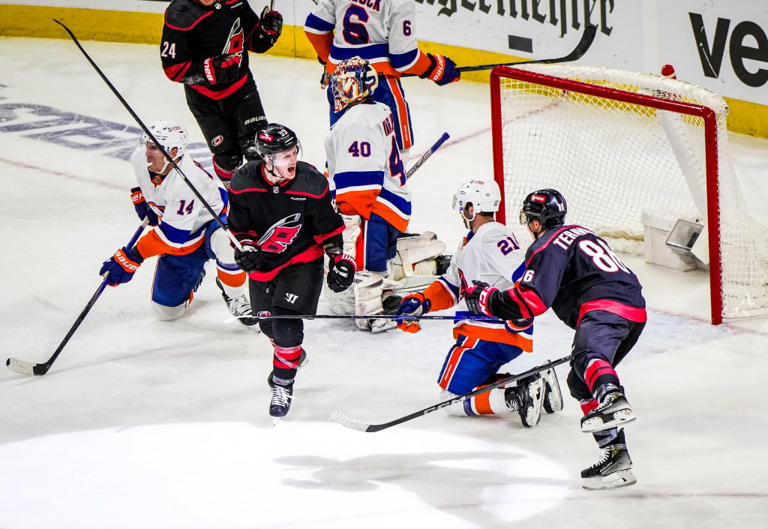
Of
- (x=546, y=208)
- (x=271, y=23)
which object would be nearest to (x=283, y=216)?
(x=546, y=208)

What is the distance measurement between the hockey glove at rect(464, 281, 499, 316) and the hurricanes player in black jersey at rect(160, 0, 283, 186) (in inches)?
69.9

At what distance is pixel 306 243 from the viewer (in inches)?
172

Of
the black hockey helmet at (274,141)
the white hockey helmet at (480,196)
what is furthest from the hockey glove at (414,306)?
the black hockey helmet at (274,141)

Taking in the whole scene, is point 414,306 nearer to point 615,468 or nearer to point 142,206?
point 615,468

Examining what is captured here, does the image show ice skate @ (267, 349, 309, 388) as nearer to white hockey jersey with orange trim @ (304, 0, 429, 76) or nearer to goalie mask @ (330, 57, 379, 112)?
goalie mask @ (330, 57, 379, 112)

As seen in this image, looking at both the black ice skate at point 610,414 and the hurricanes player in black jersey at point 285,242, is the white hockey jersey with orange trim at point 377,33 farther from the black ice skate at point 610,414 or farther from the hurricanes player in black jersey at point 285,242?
the black ice skate at point 610,414

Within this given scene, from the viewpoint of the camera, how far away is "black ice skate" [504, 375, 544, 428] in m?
4.14

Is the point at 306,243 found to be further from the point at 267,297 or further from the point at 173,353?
the point at 173,353

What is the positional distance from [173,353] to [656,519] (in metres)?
2.30

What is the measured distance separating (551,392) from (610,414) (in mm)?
776

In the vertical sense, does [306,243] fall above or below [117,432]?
above

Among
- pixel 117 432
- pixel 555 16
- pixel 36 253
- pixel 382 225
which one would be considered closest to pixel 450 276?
pixel 382 225

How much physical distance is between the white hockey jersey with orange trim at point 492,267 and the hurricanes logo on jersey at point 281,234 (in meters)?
0.58

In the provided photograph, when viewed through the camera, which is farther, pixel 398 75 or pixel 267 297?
pixel 398 75
